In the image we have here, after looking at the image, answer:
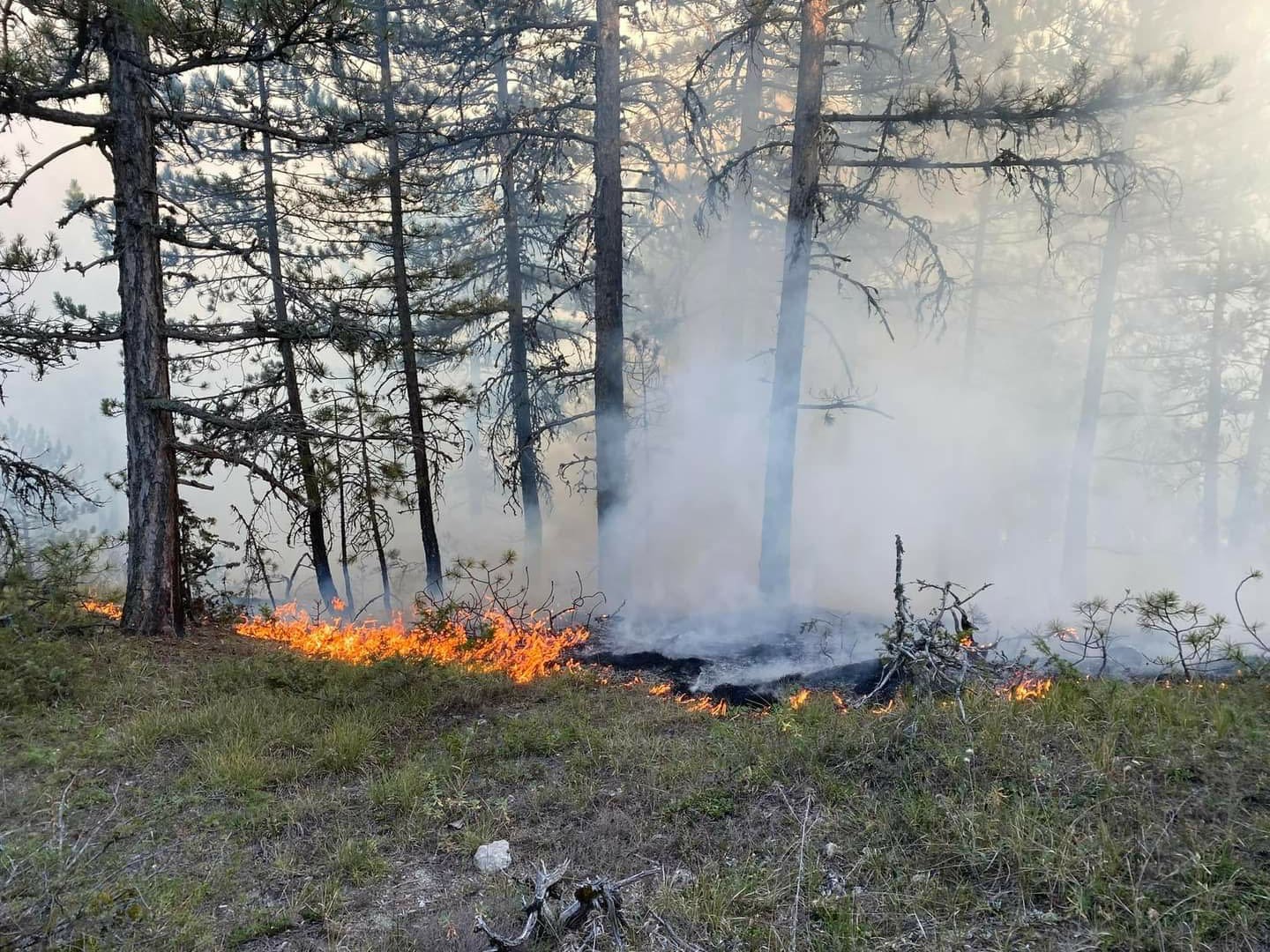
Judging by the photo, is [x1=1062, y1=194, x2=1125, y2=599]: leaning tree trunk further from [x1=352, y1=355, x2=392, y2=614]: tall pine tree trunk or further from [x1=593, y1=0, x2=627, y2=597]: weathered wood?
[x1=352, y1=355, x2=392, y2=614]: tall pine tree trunk

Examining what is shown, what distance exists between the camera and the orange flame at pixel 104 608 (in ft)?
27.5

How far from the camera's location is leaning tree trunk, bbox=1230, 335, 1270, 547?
18.9m

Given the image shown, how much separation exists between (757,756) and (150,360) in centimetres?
735

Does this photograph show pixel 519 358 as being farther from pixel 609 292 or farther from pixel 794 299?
pixel 794 299

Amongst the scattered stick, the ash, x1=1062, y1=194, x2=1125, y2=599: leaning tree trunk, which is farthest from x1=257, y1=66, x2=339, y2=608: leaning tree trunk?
x1=1062, y1=194, x2=1125, y2=599: leaning tree trunk

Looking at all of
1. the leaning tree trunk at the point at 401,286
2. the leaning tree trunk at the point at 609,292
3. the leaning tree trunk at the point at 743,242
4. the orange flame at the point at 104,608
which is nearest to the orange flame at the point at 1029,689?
the leaning tree trunk at the point at 609,292

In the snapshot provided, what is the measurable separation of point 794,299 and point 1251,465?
17867 millimetres

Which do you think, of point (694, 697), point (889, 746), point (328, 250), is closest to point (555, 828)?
point (889, 746)

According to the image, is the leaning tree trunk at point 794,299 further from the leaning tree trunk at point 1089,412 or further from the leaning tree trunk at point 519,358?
the leaning tree trunk at point 1089,412

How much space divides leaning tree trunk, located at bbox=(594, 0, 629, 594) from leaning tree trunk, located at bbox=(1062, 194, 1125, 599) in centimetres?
1044

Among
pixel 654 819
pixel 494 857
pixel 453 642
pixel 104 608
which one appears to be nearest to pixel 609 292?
pixel 453 642

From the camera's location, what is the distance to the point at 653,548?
1469 cm

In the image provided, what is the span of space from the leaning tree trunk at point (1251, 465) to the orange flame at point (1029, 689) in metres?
17.4

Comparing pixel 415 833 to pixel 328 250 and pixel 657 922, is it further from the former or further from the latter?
pixel 328 250
